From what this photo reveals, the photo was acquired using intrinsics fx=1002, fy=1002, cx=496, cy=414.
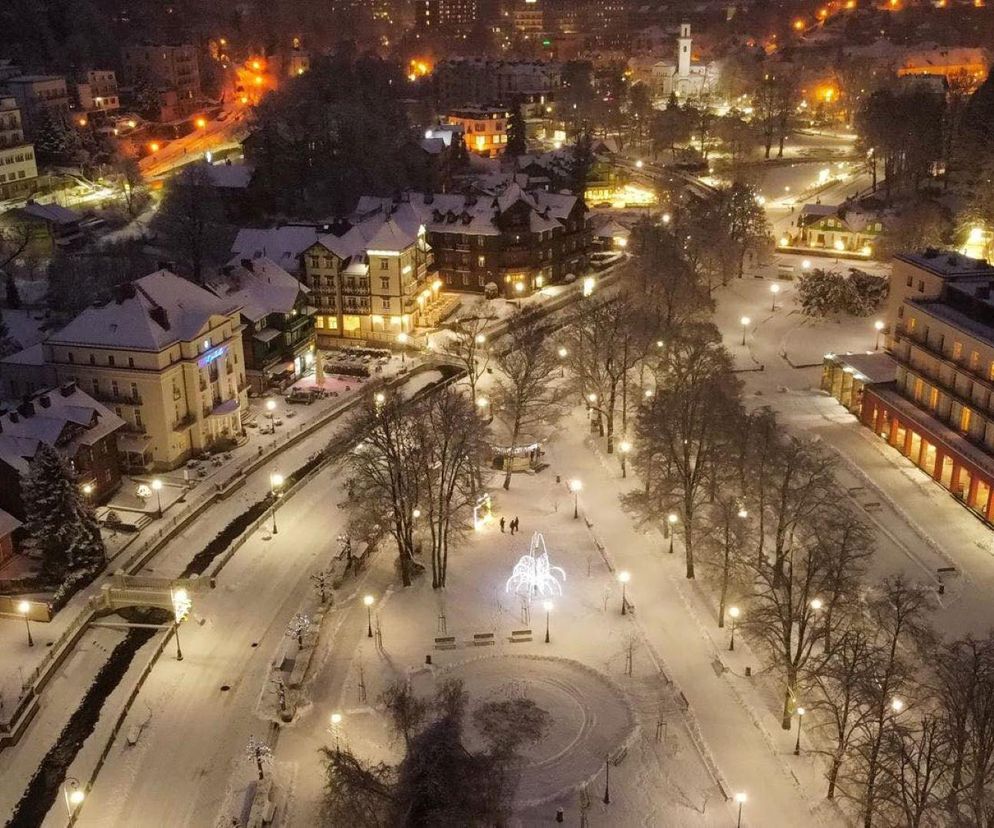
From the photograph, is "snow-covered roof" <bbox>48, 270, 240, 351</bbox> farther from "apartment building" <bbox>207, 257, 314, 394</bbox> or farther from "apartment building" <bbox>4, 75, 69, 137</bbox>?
"apartment building" <bbox>4, 75, 69, 137</bbox>

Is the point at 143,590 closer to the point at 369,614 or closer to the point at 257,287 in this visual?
the point at 369,614

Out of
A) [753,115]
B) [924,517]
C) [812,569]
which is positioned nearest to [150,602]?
[812,569]

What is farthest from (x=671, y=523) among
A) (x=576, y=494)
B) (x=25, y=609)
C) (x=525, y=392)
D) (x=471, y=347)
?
(x=25, y=609)

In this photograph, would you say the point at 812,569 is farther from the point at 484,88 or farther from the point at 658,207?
the point at 484,88

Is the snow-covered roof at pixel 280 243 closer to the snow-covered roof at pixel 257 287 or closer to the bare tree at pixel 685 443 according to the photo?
the snow-covered roof at pixel 257 287

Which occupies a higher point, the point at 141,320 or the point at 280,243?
the point at 280,243

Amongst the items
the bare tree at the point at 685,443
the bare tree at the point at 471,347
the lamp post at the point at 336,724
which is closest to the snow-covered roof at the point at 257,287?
the bare tree at the point at 471,347
